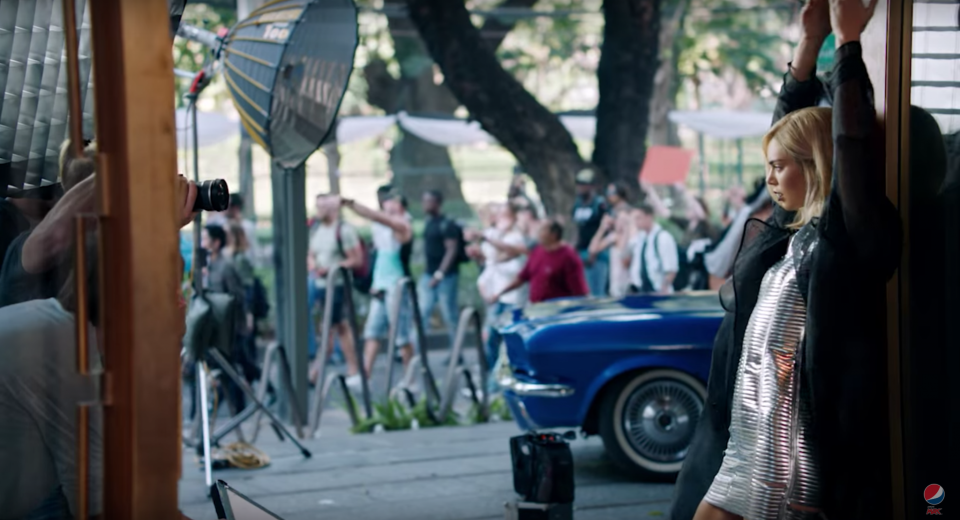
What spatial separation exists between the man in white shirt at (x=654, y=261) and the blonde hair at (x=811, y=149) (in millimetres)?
8047

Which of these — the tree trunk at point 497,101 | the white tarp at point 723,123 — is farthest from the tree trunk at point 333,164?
the tree trunk at point 497,101

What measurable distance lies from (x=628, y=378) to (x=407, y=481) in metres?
1.53

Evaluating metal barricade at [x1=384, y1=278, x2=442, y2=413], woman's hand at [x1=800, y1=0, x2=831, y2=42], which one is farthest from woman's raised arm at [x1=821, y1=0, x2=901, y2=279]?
metal barricade at [x1=384, y1=278, x2=442, y2=413]

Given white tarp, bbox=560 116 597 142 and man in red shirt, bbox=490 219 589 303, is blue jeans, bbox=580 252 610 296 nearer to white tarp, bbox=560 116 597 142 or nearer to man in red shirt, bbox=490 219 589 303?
man in red shirt, bbox=490 219 589 303

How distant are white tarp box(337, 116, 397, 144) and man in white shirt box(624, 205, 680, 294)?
9.39 m

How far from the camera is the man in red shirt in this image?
1109 centimetres

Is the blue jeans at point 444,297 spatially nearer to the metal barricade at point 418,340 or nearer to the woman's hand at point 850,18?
the metal barricade at point 418,340

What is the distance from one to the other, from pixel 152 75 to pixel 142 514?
2.67ft

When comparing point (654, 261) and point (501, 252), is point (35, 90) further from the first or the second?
point (501, 252)

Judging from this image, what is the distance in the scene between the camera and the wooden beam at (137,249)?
2285 millimetres

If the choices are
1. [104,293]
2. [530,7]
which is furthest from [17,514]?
[530,7]

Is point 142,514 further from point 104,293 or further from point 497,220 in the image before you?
point 497,220

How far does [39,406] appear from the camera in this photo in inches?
109

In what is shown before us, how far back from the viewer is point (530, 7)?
24406mm
